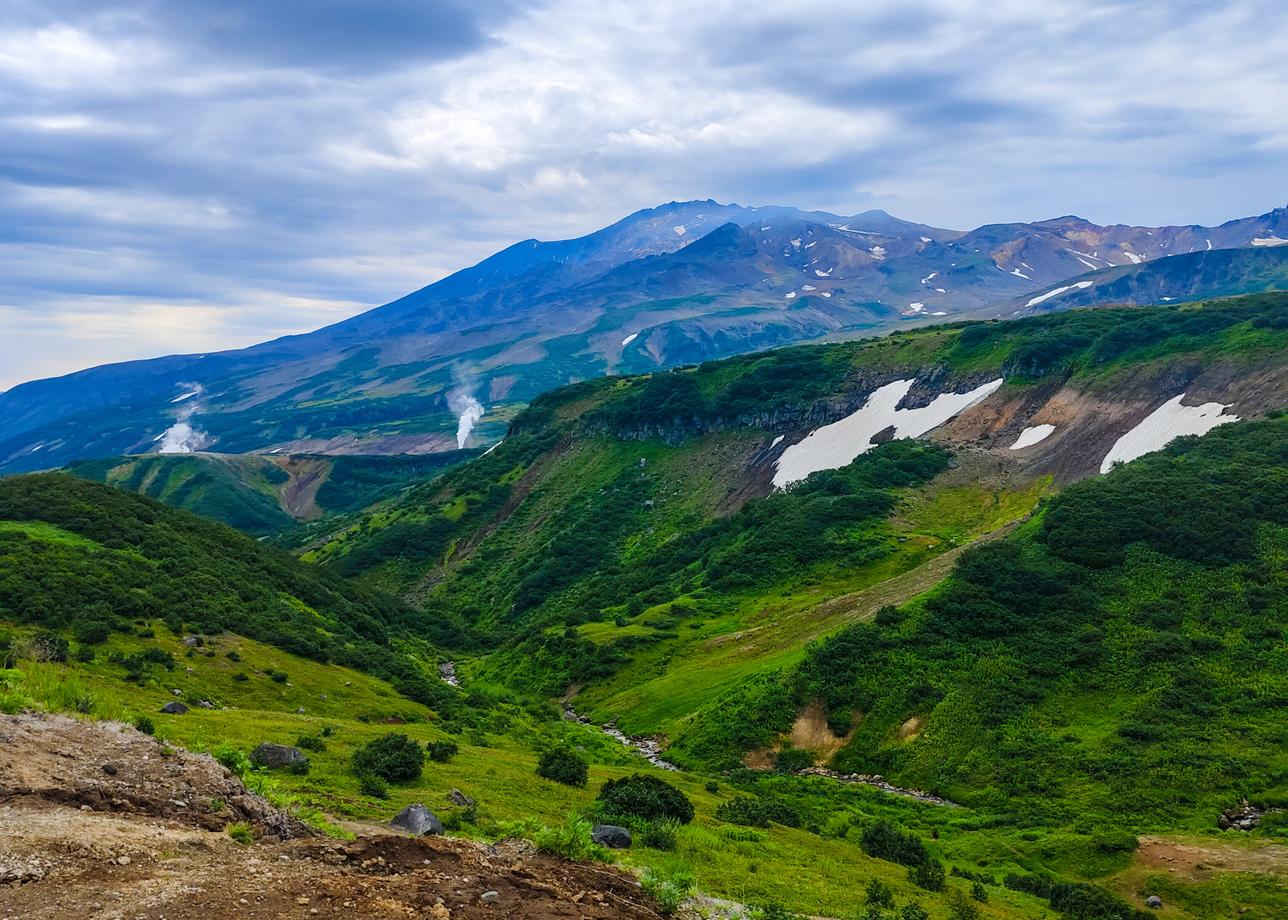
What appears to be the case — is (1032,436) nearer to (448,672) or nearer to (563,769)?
(448,672)

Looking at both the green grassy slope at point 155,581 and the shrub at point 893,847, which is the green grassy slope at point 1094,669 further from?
the green grassy slope at point 155,581

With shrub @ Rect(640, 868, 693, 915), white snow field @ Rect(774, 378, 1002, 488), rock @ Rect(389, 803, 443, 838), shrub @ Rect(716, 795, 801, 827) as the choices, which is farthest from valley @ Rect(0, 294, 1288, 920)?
rock @ Rect(389, 803, 443, 838)

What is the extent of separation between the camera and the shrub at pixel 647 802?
92.6 ft

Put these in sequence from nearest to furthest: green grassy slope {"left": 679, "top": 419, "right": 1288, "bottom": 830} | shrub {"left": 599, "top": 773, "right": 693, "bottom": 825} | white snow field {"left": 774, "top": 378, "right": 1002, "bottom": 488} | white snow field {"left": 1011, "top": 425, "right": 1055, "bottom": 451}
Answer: shrub {"left": 599, "top": 773, "right": 693, "bottom": 825} < green grassy slope {"left": 679, "top": 419, "right": 1288, "bottom": 830} < white snow field {"left": 1011, "top": 425, "right": 1055, "bottom": 451} < white snow field {"left": 774, "top": 378, "right": 1002, "bottom": 488}

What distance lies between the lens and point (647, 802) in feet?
94.0

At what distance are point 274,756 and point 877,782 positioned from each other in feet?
128

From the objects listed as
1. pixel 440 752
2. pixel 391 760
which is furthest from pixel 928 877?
pixel 391 760

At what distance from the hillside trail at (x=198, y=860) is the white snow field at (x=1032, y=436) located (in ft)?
350

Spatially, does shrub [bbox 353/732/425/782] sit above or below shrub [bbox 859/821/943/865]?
above

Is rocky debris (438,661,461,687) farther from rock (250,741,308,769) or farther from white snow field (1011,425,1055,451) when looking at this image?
white snow field (1011,425,1055,451)

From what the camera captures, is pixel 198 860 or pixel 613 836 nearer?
pixel 198 860

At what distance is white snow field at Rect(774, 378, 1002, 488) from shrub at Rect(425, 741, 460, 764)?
9274 centimetres

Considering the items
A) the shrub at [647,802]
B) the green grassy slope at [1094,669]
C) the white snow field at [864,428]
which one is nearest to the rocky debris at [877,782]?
the green grassy slope at [1094,669]

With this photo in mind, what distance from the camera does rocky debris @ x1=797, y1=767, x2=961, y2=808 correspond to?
160ft
